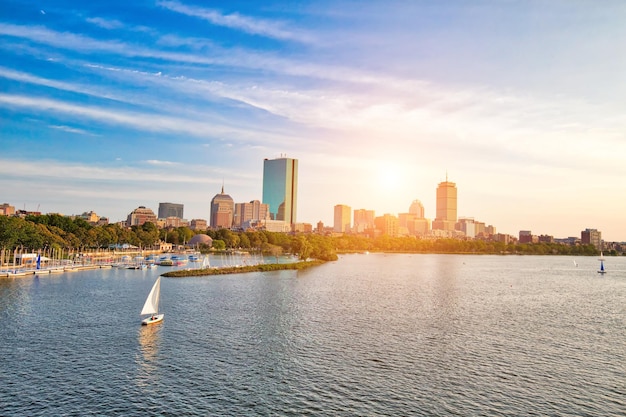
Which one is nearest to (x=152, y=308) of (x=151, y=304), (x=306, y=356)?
(x=151, y=304)

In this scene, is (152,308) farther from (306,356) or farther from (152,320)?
(306,356)

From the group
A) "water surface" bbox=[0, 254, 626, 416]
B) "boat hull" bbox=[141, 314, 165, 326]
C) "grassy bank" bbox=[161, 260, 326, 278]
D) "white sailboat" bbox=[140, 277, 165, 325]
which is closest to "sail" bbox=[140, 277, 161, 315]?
"white sailboat" bbox=[140, 277, 165, 325]

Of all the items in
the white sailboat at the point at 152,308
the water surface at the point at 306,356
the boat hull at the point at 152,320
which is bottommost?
the water surface at the point at 306,356

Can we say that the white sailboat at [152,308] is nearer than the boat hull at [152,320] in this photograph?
No

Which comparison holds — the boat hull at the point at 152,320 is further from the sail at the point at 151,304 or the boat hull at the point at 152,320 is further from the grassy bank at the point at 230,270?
the grassy bank at the point at 230,270

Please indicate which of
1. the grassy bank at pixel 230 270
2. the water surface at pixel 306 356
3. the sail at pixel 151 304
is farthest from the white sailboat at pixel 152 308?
the grassy bank at pixel 230 270

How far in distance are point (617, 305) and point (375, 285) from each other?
47387 millimetres

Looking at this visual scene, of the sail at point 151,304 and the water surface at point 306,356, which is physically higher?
the sail at point 151,304

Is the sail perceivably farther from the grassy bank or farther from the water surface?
the grassy bank

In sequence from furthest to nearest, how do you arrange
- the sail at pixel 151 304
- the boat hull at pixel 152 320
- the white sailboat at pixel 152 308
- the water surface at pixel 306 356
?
the sail at pixel 151 304 → the white sailboat at pixel 152 308 → the boat hull at pixel 152 320 → the water surface at pixel 306 356

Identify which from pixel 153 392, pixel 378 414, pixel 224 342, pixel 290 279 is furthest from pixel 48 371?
pixel 290 279

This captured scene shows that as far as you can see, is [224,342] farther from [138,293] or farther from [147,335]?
[138,293]

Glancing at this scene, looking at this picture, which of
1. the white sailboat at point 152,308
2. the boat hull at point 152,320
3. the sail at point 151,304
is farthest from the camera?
the sail at point 151,304

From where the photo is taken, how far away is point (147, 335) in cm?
5369
